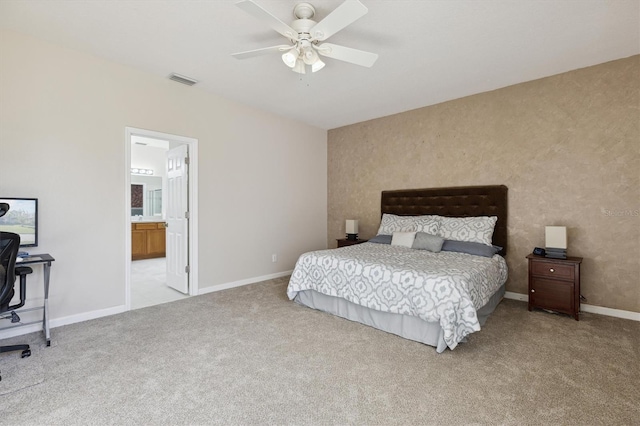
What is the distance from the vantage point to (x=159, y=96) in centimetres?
365

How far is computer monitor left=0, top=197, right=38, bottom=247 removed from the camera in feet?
8.61

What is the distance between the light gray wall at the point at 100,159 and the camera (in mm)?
2812

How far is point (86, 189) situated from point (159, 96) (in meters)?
1.39

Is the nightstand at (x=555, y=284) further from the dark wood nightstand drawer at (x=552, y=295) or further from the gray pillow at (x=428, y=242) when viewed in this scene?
the gray pillow at (x=428, y=242)

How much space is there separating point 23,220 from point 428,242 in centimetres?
429

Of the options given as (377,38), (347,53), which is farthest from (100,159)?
(377,38)

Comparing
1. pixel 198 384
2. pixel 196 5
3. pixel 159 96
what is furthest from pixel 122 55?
pixel 198 384

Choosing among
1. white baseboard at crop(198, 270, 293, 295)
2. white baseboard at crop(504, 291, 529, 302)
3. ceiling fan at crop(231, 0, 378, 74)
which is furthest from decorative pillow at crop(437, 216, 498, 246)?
white baseboard at crop(198, 270, 293, 295)

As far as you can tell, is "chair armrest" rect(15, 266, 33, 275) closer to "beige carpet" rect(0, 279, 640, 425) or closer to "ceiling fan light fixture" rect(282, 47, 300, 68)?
"beige carpet" rect(0, 279, 640, 425)

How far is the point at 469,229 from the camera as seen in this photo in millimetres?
3842

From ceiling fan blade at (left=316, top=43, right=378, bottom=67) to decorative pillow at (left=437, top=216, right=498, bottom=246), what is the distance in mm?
2500

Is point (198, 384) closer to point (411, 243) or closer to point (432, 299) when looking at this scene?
point (432, 299)

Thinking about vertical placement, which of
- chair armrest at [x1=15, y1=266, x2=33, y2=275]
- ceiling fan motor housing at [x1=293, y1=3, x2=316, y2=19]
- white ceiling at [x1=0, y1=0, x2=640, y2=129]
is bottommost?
chair armrest at [x1=15, y1=266, x2=33, y2=275]

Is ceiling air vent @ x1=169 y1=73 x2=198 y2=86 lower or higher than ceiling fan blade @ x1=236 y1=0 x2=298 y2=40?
higher
